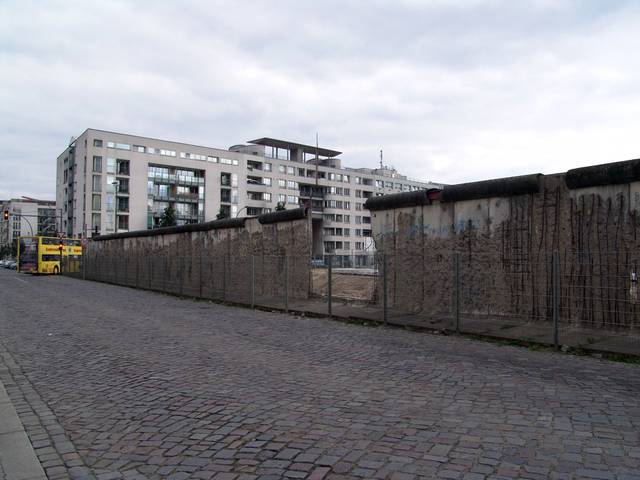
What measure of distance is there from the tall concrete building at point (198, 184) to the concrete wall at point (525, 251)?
51.9 m

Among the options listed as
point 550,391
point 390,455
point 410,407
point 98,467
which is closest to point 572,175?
point 550,391

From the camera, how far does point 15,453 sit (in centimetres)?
404

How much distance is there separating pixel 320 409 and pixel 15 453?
2606mm

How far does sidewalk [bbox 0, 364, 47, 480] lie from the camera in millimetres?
3646

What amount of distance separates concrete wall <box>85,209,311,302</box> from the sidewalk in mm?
10268

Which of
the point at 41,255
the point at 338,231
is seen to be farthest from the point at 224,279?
the point at 338,231

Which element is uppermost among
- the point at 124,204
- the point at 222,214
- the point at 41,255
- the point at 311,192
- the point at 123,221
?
the point at 311,192

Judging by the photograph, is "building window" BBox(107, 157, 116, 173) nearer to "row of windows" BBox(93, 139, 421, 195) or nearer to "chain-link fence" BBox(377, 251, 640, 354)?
"row of windows" BBox(93, 139, 421, 195)

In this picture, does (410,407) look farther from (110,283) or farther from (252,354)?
(110,283)

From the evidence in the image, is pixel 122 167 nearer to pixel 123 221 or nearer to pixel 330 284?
pixel 123 221

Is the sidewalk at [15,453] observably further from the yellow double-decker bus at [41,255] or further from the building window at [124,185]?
the building window at [124,185]

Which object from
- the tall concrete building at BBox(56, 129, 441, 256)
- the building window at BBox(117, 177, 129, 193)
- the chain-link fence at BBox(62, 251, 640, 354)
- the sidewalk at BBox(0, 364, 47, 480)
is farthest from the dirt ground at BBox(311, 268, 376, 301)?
the building window at BBox(117, 177, 129, 193)

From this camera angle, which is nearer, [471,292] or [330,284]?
[471,292]

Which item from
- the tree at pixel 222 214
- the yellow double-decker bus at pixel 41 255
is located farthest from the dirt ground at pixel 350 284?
the tree at pixel 222 214
